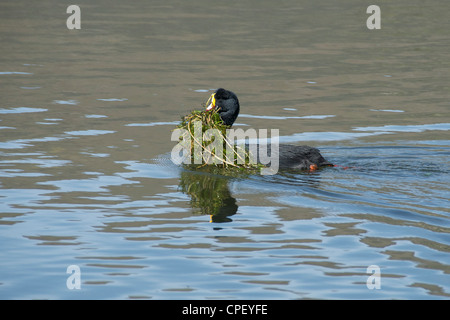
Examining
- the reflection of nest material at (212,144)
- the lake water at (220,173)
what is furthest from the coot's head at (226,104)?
the lake water at (220,173)

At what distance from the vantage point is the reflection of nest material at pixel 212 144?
452 inches

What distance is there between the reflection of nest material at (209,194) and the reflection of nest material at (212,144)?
323 millimetres

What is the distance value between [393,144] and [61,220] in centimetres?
651

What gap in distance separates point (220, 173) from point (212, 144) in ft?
1.50

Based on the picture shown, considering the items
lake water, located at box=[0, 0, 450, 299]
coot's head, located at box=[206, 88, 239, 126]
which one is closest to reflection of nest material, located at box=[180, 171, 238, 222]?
lake water, located at box=[0, 0, 450, 299]

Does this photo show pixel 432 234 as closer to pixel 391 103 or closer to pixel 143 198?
pixel 143 198

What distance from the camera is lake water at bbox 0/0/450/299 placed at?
7504 millimetres

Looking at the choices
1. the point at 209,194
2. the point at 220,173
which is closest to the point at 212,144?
the point at 220,173

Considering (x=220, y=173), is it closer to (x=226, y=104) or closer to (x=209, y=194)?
(x=209, y=194)

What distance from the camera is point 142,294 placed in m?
7.03

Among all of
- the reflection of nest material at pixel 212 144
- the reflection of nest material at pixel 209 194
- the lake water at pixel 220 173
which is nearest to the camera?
the lake water at pixel 220 173

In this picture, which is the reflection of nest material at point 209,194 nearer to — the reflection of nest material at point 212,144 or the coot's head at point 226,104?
the reflection of nest material at point 212,144

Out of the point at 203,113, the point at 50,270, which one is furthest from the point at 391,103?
the point at 50,270
